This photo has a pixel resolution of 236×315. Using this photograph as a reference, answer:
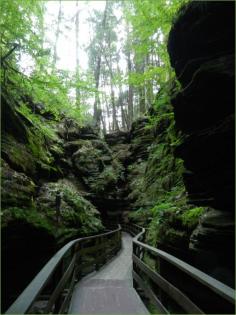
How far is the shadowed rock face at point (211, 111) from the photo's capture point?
478 centimetres

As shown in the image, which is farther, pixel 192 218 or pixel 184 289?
pixel 192 218

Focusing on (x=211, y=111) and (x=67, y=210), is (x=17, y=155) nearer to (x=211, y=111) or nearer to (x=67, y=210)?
(x=67, y=210)

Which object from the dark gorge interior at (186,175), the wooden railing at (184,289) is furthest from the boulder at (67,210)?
the wooden railing at (184,289)

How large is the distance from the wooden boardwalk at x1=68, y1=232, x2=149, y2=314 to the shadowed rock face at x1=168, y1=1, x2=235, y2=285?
167 centimetres

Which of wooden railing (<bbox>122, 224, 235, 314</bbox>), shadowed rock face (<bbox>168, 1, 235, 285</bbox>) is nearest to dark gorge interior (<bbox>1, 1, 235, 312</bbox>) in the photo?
shadowed rock face (<bbox>168, 1, 235, 285</bbox>)

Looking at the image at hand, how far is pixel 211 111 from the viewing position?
5.39m

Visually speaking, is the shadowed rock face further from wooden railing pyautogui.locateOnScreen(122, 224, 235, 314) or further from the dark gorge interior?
wooden railing pyautogui.locateOnScreen(122, 224, 235, 314)

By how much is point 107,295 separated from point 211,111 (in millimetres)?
4294

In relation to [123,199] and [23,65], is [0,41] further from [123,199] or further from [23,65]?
[123,199]

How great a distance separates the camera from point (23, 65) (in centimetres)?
748

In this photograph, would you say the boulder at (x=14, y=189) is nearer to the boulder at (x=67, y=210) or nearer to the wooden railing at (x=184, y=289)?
the boulder at (x=67, y=210)

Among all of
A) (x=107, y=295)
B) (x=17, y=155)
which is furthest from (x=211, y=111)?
(x=17, y=155)

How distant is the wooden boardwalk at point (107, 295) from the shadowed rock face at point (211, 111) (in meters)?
1.67

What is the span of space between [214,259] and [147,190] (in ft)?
40.7
